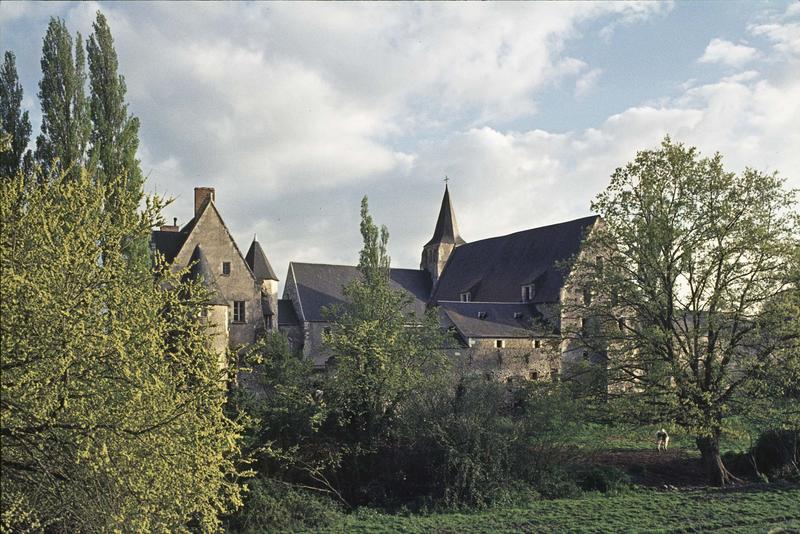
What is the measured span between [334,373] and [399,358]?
2.54 metres

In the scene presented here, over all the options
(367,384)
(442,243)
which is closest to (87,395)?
(367,384)

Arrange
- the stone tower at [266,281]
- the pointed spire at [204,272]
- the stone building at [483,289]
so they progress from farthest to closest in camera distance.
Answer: the stone tower at [266,281] → the stone building at [483,289] → the pointed spire at [204,272]

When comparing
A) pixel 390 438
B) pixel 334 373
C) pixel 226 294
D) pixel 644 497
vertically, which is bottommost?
pixel 644 497

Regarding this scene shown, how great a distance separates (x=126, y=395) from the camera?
10039mm

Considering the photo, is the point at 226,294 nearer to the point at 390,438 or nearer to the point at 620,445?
the point at 390,438

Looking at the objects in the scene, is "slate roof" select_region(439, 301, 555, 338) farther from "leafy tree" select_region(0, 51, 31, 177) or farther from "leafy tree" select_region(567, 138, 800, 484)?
"leafy tree" select_region(0, 51, 31, 177)

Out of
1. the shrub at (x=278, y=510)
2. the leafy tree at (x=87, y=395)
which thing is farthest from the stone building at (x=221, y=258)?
the leafy tree at (x=87, y=395)

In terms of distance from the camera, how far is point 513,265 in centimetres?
5212

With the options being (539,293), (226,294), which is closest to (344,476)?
(226,294)

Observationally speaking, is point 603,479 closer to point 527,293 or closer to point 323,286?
point 527,293

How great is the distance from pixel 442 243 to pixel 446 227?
237 cm

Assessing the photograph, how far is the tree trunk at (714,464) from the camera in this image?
21828 millimetres

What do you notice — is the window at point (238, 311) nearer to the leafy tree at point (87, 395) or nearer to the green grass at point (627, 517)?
the green grass at point (627, 517)

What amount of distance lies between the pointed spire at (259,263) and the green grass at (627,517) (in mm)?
30915
